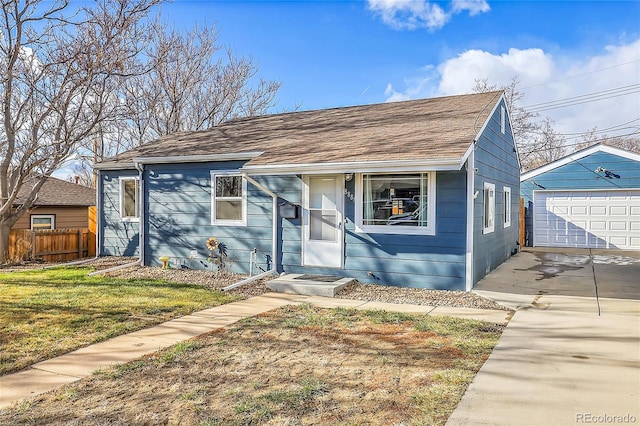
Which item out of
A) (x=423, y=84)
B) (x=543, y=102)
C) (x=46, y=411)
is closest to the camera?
(x=46, y=411)

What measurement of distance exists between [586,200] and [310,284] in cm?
1171

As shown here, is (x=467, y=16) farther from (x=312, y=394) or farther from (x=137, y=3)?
(x=312, y=394)

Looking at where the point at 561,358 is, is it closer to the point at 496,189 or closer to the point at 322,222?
the point at 322,222

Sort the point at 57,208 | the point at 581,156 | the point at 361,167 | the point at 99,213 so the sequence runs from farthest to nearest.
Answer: the point at 57,208 → the point at 581,156 → the point at 99,213 → the point at 361,167

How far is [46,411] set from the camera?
3195 millimetres

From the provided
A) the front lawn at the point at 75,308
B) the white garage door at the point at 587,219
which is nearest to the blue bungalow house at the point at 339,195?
the front lawn at the point at 75,308

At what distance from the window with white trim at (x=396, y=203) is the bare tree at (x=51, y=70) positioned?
7.00m

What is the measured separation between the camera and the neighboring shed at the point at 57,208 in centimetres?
1645

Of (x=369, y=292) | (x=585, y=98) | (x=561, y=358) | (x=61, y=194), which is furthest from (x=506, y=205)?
(x=585, y=98)

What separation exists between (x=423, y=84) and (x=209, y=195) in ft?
42.7

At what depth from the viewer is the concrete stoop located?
7.52 metres

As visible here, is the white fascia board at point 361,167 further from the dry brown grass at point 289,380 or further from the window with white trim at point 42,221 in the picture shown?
the window with white trim at point 42,221

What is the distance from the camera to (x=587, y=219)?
14680 mm

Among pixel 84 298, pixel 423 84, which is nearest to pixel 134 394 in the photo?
pixel 84 298
